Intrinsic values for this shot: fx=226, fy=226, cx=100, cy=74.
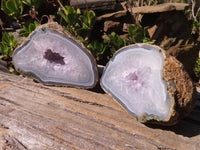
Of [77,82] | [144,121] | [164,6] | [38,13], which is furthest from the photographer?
[38,13]

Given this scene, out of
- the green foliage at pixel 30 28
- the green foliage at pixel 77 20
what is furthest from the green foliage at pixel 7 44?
the green foliage at pixel 77 20

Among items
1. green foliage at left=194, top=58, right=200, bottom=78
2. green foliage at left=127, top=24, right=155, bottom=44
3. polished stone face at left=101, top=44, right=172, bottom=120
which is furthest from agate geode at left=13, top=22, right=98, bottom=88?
green foliage at left=194, top=58, right=200, bottom=78

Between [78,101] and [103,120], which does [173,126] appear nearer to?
[103,120]

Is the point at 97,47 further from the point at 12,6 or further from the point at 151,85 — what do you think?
the point at 151,85

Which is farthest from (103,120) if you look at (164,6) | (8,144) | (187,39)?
(187,39)

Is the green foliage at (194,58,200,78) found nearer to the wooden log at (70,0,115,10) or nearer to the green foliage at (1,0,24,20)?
the wooden log at (70,0,115,10)
